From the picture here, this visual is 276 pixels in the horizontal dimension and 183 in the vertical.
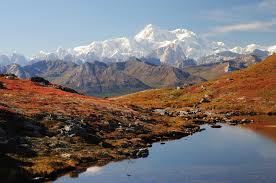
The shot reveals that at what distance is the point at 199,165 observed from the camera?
70.6m

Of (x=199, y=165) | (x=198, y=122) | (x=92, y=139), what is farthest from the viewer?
(x=198, y=122)

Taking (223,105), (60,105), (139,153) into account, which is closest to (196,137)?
(139,153)

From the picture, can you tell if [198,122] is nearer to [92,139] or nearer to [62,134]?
[92,139]

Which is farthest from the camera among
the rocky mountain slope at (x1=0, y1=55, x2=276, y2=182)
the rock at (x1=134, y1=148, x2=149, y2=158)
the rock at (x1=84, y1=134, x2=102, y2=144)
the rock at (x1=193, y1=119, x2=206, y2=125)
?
the rock at (x1=193, y1=119, x2=206, y2=125)

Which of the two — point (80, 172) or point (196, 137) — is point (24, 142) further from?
point (196, 137)

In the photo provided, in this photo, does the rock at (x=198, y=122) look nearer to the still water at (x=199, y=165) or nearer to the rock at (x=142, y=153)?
the still water at (x=199, y=165)

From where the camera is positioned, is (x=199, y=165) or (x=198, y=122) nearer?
(x=199, y=165)

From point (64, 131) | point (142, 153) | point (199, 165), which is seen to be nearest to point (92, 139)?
point (64, 131)

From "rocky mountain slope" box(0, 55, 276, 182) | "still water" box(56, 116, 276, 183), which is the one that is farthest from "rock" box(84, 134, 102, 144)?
"still water" box(56, 116, 276, 183)

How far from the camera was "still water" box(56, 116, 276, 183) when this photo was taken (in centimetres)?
6175

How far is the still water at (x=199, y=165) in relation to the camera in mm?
61750

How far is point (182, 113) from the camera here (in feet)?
515

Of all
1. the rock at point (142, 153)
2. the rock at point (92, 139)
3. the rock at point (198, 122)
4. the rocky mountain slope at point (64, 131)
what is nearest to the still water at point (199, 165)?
the rock at point (142, 153)

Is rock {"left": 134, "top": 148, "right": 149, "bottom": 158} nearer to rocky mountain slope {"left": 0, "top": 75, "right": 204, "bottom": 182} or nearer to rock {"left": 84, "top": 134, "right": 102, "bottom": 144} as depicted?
rocky mountain slope {"left": 0, "top": 75, "right": 204, "bottom": 182}
